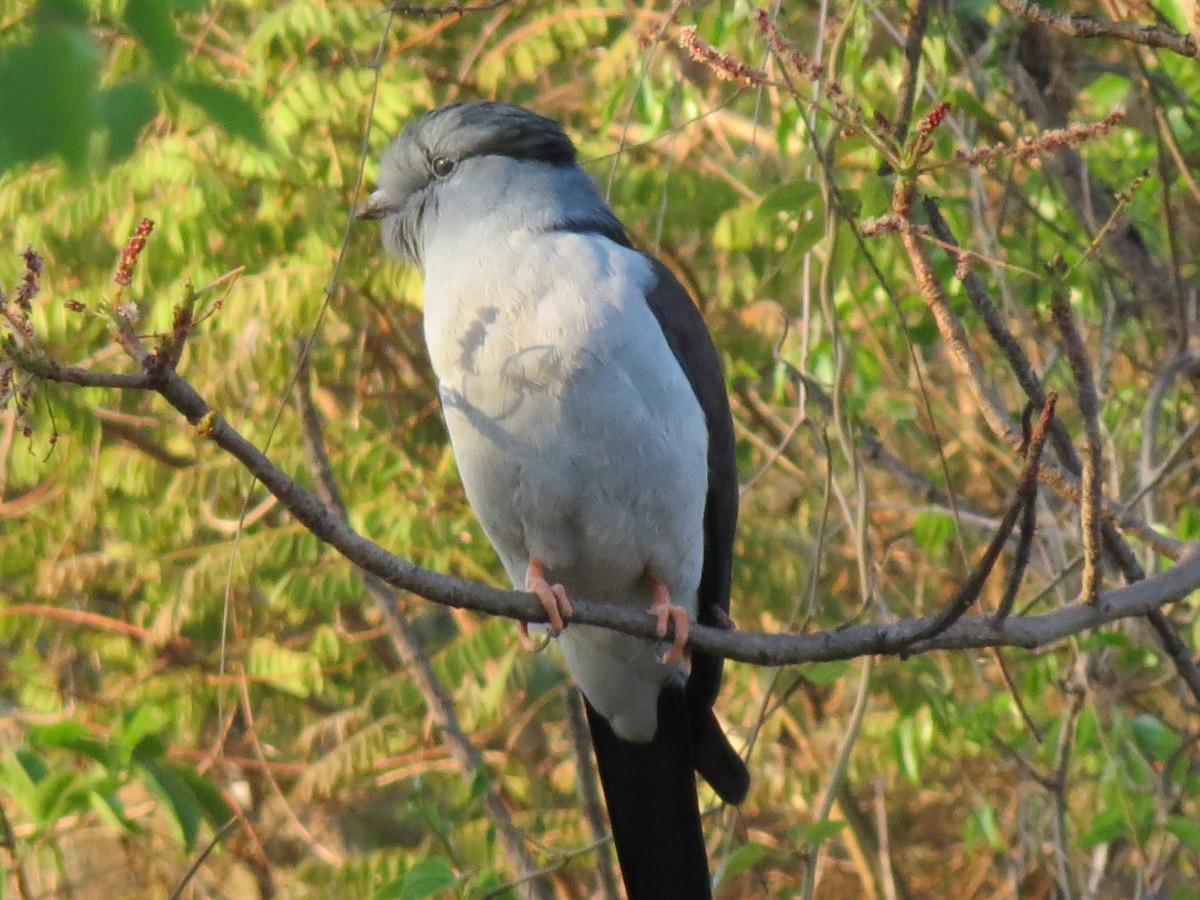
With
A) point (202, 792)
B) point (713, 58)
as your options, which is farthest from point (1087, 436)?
point (202, 792)

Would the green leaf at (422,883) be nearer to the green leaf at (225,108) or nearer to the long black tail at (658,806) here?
the long black tail at (658,806)

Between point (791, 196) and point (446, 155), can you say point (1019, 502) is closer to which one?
point (791, 196)

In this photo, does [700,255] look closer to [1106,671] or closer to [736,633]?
[1106,671]

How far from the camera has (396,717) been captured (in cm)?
596

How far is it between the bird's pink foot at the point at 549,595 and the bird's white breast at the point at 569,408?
3 cm

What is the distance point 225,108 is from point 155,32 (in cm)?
12

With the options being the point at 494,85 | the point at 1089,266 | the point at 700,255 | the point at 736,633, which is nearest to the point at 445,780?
the point at 700,255

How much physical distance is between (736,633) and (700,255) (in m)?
3.73

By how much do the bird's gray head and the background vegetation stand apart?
0.88ft

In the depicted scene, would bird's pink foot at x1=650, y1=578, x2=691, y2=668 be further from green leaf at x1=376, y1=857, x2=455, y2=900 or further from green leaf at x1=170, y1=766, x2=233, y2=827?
green leaf at x1=170, y1=766, x2=233, y2=827

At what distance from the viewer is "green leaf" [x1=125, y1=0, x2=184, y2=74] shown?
1.47 metres

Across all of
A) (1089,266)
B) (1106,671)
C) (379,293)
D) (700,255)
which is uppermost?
(700,255)

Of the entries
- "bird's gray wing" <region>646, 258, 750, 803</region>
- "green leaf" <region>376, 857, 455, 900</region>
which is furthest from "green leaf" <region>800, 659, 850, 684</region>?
"green leaf" <region>376, 857, 455, 900</region>

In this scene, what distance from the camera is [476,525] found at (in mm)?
5605
